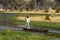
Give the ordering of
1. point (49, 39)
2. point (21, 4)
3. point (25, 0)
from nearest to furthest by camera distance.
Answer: point (49, 39) → point (21, 4) → point (25, 0)

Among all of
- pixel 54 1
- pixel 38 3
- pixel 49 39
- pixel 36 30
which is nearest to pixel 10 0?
pixel 38 3

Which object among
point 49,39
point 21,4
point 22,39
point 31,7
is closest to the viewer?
point 22,39

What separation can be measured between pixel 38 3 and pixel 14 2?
13.3 metres

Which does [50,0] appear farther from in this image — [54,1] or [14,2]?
[14,2]

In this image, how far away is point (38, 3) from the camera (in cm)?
13850

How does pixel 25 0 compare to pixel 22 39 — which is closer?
pixel 22 39

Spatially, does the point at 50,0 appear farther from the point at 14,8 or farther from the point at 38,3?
the point at 14,8

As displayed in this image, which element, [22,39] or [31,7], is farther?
[31,7]

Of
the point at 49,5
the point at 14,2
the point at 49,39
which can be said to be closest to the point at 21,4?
the point at 14,2

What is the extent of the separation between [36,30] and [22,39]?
36.9 feet

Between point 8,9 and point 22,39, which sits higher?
point 22,39

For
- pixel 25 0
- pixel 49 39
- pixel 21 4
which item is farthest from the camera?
pixel 25 0

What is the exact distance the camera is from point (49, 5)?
130 metres

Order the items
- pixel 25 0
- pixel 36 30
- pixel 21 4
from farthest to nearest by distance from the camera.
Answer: pixel 25 0
pixel 21 4
pixel 36 30
